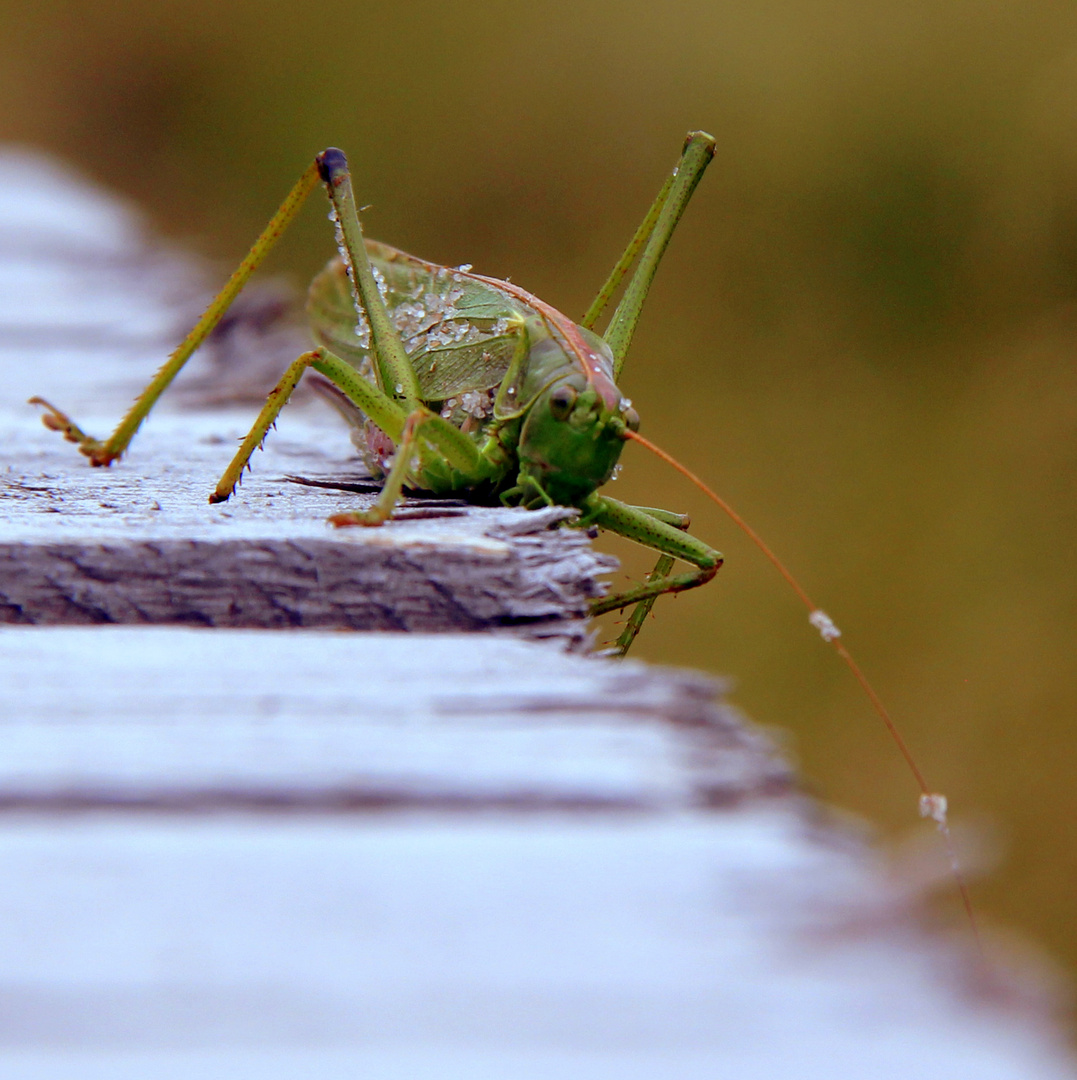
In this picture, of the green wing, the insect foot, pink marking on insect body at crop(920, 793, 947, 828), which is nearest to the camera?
pink marking on insect body at crop(920, 793, 947, 828)

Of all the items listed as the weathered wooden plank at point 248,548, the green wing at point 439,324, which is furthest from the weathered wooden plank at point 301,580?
the green wing at point 439,324

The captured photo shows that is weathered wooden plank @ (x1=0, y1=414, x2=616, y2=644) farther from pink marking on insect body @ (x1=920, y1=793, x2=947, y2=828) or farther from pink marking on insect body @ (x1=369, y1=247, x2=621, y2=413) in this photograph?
pink marking on insect body @ (x1=369, y1=247, x2=621, y2=413)

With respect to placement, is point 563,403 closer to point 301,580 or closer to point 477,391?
point 477,391

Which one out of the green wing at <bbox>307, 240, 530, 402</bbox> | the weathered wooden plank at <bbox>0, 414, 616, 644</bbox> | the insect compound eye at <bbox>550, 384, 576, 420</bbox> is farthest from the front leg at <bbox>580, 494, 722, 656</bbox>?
the weathered wooden plank at <bbox>0, 414, 616, 644</bbox>

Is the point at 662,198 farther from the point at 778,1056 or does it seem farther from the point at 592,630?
the point at 778,1056

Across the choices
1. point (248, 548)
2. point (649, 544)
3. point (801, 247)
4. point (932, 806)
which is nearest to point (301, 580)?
point (248, 548)

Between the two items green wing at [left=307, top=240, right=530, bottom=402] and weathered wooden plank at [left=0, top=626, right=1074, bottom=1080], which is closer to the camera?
weathered wooden plank at [left=0, top=626, right=1074, bottom=1080]
